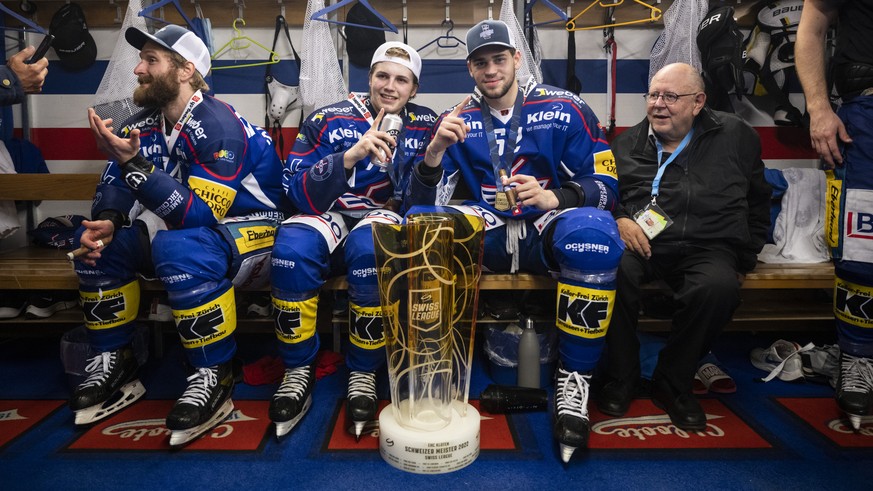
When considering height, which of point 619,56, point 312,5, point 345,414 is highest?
point 312,5

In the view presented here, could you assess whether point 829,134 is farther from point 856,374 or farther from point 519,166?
point 519,166

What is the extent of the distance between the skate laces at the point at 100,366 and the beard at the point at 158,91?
3.13 ft

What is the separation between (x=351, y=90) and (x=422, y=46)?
49 cm

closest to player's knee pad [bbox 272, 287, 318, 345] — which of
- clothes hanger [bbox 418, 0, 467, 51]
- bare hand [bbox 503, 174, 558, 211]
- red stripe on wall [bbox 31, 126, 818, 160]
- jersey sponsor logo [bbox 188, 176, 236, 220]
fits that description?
jersey sponsor logo [bbox 188, 176, 236, 220]

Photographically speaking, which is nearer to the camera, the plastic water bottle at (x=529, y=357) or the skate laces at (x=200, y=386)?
the skate laces at (x=200, y=386)

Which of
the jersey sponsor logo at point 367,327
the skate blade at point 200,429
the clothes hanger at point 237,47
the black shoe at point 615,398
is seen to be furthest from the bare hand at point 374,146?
the clothes hanger at point 237,47

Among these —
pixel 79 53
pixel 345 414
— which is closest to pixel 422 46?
pixel 79 53

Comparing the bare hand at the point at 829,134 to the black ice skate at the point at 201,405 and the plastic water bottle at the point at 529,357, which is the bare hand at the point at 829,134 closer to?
the plastic water bottle at the point at 529,357

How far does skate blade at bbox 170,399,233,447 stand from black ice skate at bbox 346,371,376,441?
44 centimetres

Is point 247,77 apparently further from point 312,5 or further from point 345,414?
point 345,414

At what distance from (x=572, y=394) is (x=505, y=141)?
0.99m

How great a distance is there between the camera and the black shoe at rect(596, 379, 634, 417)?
6.09 ft

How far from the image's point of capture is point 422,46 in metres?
3.10

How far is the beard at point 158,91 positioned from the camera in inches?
78.7
